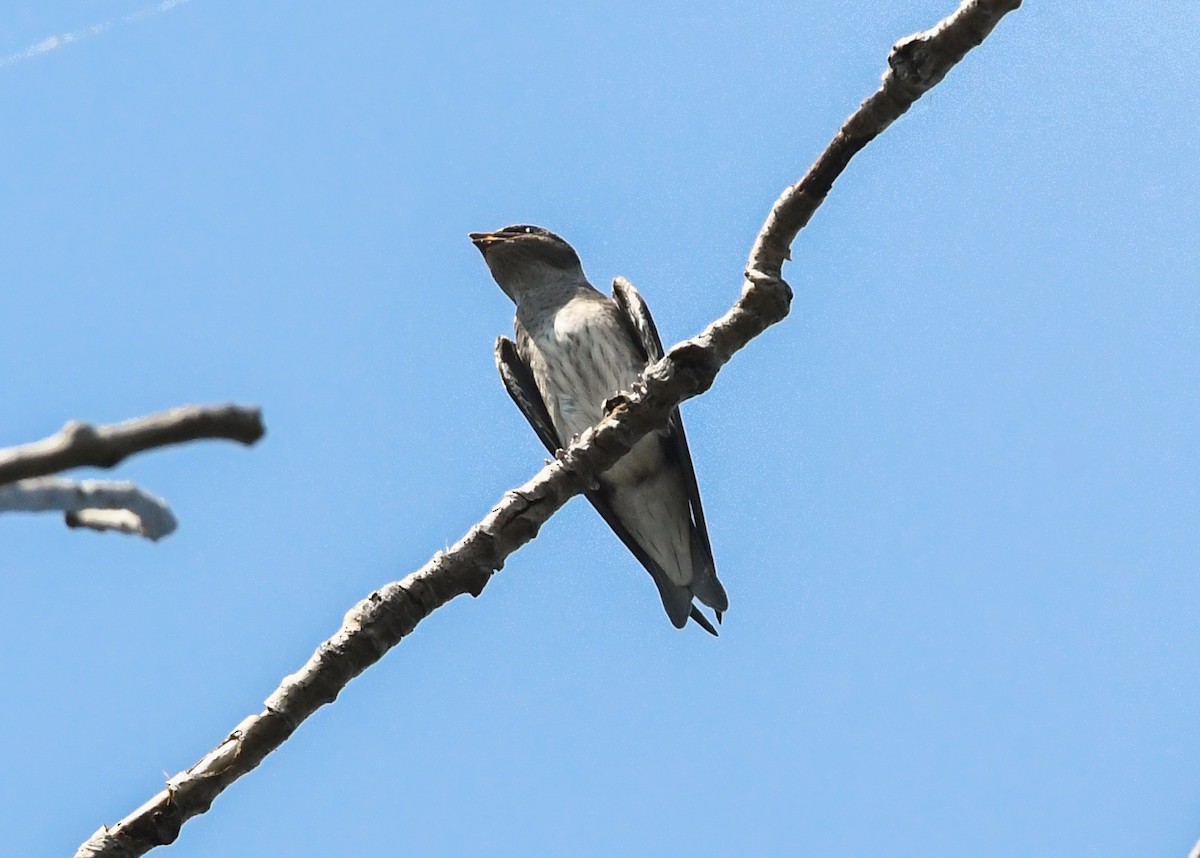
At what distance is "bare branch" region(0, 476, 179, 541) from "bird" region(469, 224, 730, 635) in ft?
21.8

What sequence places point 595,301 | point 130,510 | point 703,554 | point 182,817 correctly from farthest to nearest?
point 595,301 → point 703,554 → point 182,817 → point 130,510

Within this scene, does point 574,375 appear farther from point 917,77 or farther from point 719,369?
point 917,77

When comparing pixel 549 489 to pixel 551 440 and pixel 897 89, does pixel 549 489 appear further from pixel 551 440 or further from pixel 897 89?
pixel 551 440

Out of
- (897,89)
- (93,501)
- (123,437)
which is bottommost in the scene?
(123,437)

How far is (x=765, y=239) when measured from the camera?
5.41 m

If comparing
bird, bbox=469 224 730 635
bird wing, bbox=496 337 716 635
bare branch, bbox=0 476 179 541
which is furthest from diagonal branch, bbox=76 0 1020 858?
bird wing, bbox=496 337 716 635

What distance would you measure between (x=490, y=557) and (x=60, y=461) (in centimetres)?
382

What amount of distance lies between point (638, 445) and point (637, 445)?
0.92 feet

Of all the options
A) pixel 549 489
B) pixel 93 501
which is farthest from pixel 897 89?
pixel 93 501

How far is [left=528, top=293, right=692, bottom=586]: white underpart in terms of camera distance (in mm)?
9070

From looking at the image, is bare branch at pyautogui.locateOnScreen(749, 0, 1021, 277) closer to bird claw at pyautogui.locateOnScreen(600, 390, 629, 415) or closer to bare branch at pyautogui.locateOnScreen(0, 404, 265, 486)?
bird claw at pyautogui.locateOnScreen(600, 390, 629, 415)

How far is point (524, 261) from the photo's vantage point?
10.6 metres

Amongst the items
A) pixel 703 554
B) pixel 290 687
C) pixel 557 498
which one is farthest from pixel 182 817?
pixel 703 554

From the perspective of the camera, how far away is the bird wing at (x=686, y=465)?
8.74 metres
